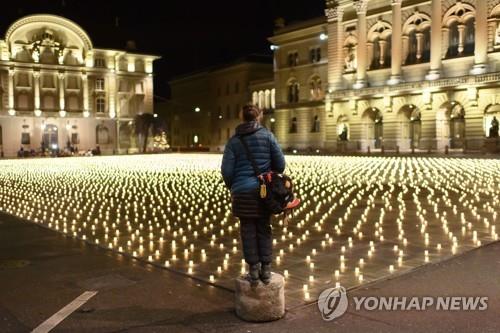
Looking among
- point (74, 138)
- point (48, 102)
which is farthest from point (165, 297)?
point (48, 102)

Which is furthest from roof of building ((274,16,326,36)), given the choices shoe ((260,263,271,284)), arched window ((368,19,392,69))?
shoe ((260,263,271,284))

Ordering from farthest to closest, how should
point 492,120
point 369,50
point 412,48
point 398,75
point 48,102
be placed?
point 48,102 < point 369,50 < point 412,48 < point 398,75 < point 492,120

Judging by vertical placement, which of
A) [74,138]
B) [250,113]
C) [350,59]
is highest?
[350,59]

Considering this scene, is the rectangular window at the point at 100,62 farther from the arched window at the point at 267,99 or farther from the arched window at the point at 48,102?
the arched window at the point at 267,99

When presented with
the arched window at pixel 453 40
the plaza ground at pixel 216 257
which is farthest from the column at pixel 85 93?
the plaza ground at pixel 216 257

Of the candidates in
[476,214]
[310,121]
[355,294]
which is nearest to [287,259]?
[355,294]

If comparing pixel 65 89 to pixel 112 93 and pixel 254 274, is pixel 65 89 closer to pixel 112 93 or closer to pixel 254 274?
pixel 112 93

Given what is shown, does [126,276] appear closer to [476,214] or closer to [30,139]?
[476,214]

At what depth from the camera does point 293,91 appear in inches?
2611

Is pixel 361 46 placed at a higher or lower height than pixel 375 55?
higher

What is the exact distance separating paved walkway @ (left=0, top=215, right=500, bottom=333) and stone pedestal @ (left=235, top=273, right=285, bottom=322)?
9 cm

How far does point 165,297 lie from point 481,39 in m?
44.7

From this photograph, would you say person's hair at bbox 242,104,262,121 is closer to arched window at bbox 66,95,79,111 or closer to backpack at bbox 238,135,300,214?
backpack at bbox 238,135,300,214

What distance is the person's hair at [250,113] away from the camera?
19.8 ft
